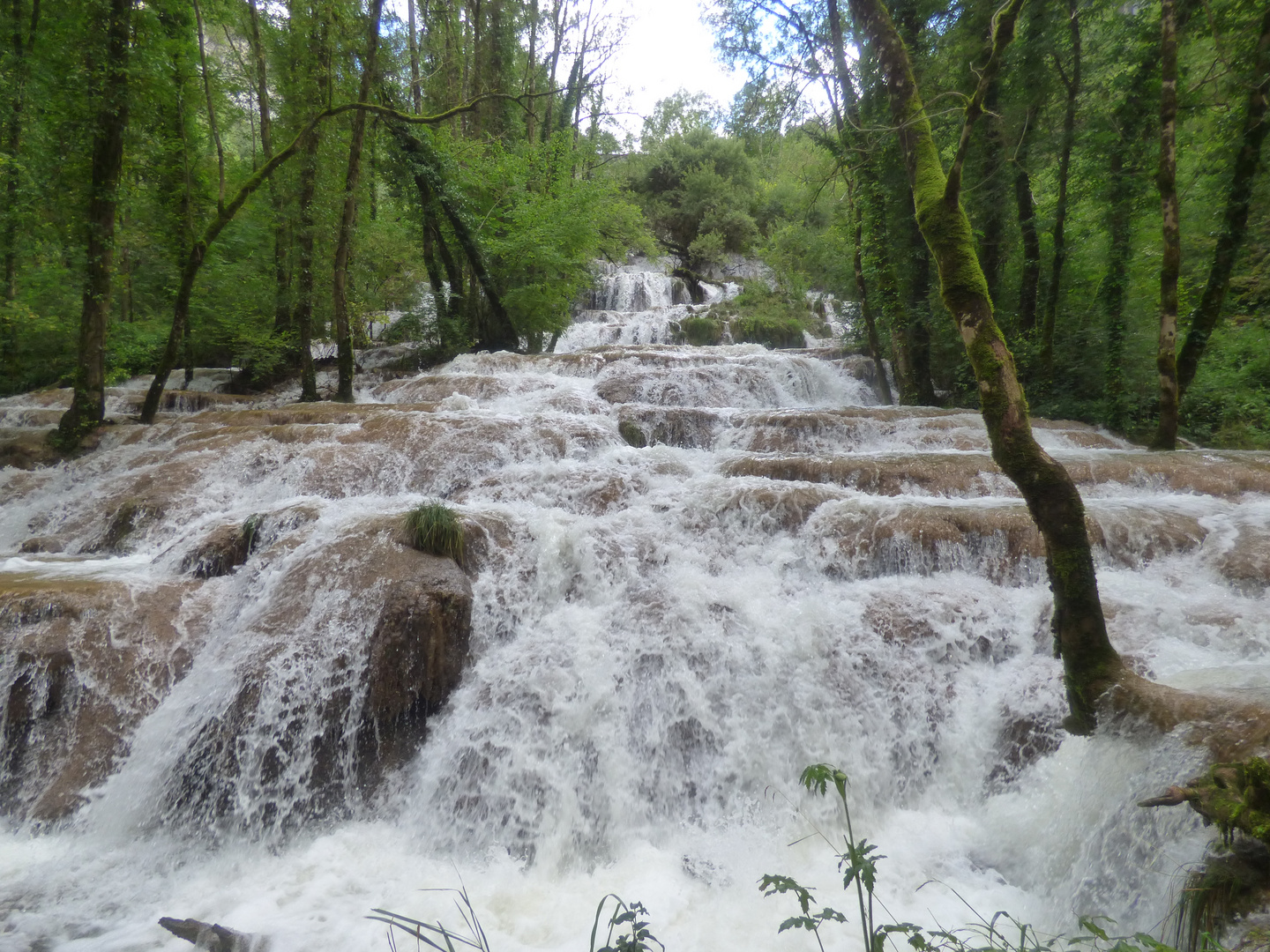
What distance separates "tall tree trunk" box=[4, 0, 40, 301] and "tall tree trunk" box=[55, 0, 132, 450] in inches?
32.7

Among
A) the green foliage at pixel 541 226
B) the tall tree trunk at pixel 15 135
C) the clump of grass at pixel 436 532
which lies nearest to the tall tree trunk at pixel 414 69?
the green foliage at pixel 541 226

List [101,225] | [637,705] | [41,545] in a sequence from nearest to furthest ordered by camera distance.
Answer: [637,705]
[41,545]
[101,225]

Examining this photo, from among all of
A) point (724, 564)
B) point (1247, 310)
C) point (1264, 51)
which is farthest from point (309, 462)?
point (1247, 310)

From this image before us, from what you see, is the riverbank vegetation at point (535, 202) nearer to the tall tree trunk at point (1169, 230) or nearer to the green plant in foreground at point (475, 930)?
the tall tree trunk at point (1169, 230)

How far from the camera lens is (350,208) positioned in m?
11.4

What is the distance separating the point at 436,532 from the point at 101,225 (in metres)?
7.71

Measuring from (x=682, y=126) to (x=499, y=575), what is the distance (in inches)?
1484

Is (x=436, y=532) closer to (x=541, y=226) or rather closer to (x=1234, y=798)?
(x=1234, y=798)

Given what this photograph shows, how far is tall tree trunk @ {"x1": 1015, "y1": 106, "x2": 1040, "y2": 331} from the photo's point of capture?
32.9 feet

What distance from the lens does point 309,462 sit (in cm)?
808

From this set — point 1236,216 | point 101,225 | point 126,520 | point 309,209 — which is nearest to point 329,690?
point 126,520

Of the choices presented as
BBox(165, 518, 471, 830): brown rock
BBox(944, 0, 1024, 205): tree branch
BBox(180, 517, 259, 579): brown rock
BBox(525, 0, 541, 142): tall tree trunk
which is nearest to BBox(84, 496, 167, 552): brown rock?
BBox(180, 517, 259, 579): brown rock

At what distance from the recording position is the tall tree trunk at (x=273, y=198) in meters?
13.2

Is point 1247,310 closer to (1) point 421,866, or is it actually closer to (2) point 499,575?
(2) point 499,575
